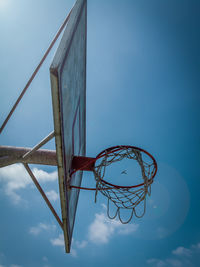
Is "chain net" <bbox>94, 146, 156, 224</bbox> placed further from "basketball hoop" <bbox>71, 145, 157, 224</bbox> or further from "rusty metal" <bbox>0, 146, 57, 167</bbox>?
"rusty metal" <bbox>0, 146, 57, 167</bbox>

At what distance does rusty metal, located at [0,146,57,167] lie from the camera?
163 inches

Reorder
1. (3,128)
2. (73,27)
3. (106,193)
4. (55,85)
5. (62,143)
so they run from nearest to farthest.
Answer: (55,85) → (62,143) → (73,27) → (106,193) → (3,128)

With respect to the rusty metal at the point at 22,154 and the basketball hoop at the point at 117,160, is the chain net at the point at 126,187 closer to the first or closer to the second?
the basketball hoop at the point at 117,160


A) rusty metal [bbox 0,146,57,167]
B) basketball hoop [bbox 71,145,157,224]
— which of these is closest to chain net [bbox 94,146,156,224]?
basketball hoop [bbox 71,145,157,224]

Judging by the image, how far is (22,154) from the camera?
4.22 m

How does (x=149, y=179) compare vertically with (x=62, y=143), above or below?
below

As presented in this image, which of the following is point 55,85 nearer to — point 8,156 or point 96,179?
point 96,179

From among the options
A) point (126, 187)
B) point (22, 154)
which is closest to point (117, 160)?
point (126, 187)

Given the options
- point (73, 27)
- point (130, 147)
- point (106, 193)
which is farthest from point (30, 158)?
point (73, 27)

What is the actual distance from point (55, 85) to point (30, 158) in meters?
2.41

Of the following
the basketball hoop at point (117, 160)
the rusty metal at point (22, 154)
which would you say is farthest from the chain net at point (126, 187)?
the rusty metal at point (22, 154)

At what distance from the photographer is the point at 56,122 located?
103 inches

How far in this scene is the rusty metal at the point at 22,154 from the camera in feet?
13.6

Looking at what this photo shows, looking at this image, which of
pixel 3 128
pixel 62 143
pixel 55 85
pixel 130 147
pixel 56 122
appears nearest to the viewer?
pixel 55 85
